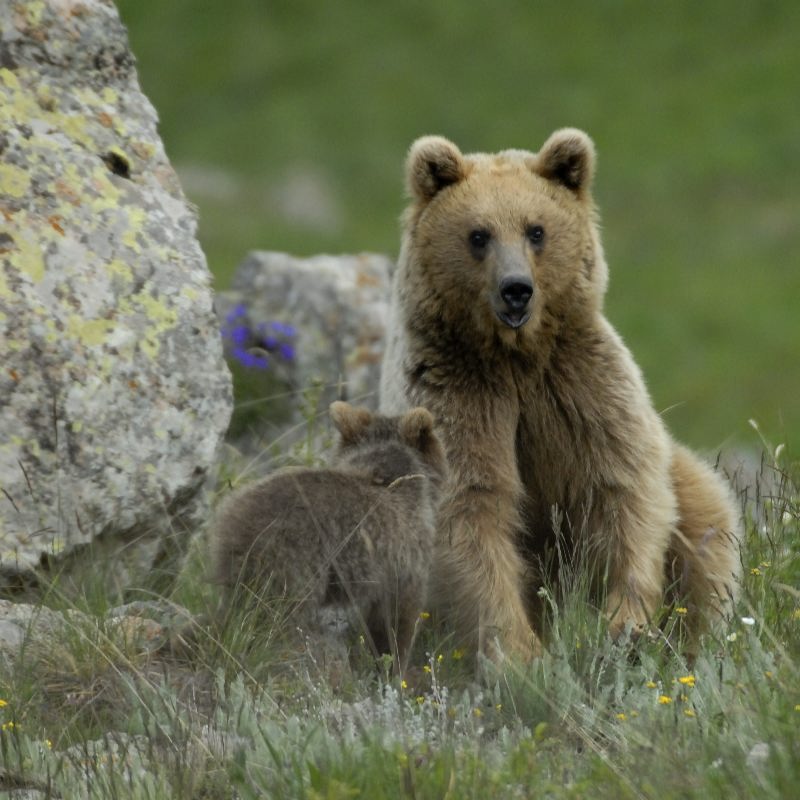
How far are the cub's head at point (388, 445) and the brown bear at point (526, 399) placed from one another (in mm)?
158

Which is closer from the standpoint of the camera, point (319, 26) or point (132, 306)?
point (132, 306)

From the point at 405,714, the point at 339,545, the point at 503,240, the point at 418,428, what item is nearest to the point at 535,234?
the point at 503,240

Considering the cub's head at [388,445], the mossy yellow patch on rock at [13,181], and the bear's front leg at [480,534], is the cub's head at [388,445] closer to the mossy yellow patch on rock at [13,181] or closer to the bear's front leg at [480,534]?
the bear's front leg at [480,534]

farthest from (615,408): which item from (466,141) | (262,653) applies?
(466,141)

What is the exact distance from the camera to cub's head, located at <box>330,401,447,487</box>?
23.4 ft

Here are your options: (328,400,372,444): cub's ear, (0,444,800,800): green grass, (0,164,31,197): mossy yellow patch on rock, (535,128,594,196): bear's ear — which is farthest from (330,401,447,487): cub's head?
(0,164,31,197): mossy yellow patch on rock

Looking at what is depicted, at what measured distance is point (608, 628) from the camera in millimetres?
6750

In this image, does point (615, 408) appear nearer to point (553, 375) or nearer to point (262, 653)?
point (553, 375)

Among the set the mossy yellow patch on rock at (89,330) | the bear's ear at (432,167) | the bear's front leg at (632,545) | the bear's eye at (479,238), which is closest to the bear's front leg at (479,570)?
the bear's front leg at (632,545)

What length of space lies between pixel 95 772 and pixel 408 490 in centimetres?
224

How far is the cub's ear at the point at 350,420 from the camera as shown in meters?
7.41

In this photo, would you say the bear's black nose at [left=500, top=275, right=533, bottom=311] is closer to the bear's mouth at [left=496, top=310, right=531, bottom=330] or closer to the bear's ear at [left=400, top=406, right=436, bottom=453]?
the bear's mouth at [left=496, top=310, right=531, bottom=330]

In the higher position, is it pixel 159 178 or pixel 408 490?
pixel 159 178

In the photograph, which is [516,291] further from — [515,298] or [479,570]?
[479,570]
